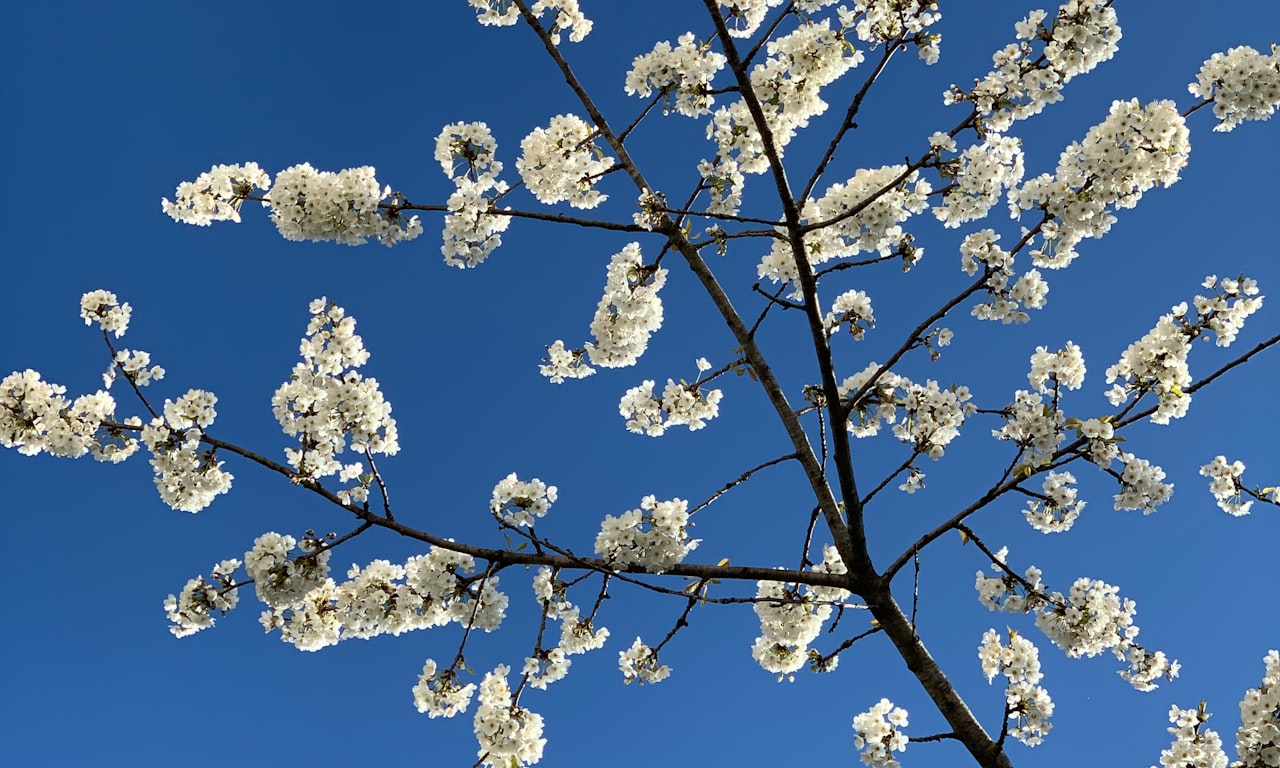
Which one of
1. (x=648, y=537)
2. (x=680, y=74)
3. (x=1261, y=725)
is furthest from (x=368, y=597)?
(x=1261, y=725)

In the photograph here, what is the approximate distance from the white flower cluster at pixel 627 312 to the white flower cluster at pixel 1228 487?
4.40 m

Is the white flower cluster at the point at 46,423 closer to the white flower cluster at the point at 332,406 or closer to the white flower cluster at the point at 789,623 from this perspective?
the white flower cluster at the point at 332,406

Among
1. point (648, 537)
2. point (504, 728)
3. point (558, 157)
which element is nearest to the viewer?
point (648, 537)

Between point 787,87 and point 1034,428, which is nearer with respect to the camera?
point 1034,428

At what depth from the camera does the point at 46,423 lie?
6.15 meters

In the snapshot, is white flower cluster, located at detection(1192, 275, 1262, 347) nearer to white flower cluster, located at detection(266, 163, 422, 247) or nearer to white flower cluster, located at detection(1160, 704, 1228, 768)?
white flower cluster, located at detection(1160, 704, 1228, 768)

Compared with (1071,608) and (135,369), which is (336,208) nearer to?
(135,369)

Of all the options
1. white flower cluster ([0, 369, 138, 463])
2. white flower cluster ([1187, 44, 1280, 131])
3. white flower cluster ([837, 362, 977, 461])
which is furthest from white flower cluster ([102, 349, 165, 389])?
white flower cluster ([1187, 44, 1280, 131])

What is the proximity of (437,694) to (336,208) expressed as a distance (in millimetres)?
3646

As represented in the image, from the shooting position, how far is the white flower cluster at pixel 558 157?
22.8 ft

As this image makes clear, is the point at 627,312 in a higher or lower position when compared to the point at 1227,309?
higher

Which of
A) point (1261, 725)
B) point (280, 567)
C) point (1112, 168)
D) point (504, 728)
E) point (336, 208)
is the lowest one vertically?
point (1261, 725)

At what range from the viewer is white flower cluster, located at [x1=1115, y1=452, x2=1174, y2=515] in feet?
18.6

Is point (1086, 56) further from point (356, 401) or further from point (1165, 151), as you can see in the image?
point (356, 401)
